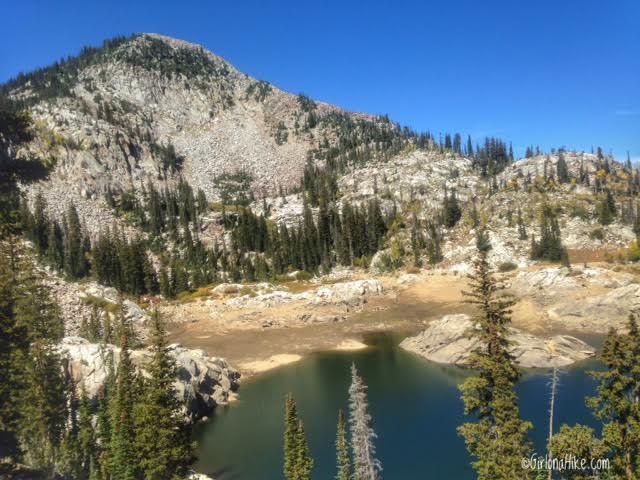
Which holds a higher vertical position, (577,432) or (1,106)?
(1,106)

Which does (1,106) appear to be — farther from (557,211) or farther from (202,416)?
(557,211)

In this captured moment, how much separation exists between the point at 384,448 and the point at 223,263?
4250 inches

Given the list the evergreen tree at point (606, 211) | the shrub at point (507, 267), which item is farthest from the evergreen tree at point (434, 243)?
the evergreen tree at point (606, 211)

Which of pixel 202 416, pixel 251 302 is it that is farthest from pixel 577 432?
pixel 251 302

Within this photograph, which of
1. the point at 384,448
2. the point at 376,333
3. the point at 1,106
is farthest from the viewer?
the point at 376,333

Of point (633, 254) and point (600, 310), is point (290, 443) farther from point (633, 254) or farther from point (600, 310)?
point (633, 254)

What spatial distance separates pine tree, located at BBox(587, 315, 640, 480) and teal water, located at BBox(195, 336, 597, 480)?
16.5 metres

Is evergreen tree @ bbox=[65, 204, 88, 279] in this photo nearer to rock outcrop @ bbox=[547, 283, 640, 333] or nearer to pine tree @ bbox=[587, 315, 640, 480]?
rock outcrop @ bbox=[547, 283, 640, 333]

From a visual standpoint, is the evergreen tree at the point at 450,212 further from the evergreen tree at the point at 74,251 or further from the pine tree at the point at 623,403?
the pine tree at the point at 623,403

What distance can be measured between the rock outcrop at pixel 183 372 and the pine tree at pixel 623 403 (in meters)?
36.9

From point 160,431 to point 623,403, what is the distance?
25.2 metres

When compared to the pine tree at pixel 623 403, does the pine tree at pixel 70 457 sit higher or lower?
lower

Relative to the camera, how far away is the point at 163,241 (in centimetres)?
16150

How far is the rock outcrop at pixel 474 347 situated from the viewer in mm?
63438
